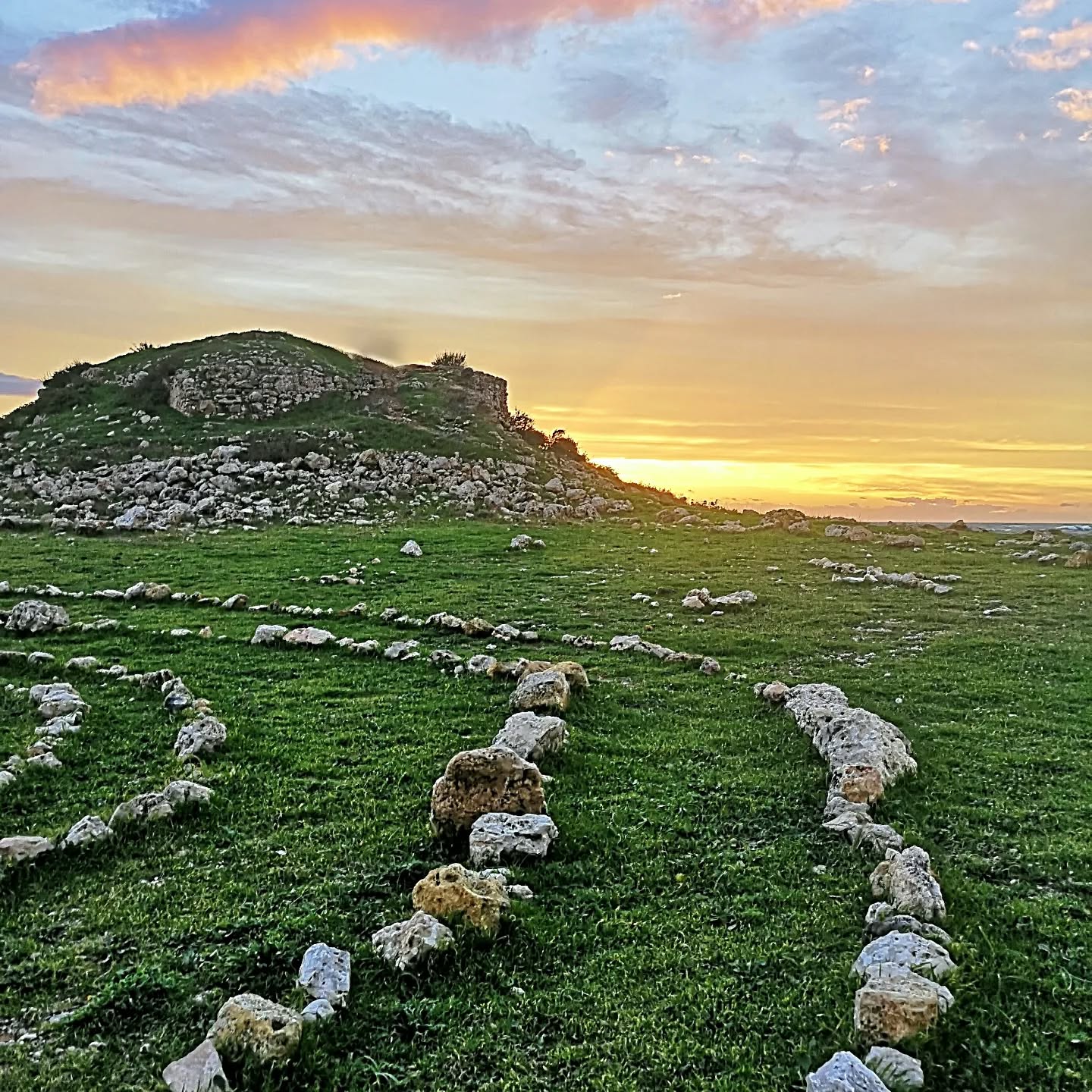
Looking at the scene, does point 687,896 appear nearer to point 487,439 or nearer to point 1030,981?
point 1030,981

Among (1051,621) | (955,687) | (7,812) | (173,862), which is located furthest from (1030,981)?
(1051,621)

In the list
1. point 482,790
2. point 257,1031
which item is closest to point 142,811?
point 482,790

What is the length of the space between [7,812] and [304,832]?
11.0 feet

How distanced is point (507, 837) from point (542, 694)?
15.0 ft

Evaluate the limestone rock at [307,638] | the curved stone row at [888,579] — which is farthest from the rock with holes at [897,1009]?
the curved stone row at [888,579]

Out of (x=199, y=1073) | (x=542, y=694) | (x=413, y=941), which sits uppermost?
(x=542, y=694)

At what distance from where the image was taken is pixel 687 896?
7750 millimetres

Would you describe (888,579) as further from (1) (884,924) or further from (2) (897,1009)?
(2) (897,1009)

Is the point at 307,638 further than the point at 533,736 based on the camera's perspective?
Yes

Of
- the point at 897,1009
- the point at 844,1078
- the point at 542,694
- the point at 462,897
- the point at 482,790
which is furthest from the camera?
the point at 542,694

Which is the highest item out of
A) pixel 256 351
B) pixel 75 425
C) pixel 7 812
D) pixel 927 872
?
pixel 256 351

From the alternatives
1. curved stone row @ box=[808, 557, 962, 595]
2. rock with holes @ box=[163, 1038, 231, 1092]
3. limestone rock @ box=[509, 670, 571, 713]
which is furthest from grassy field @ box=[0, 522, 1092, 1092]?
curved stone row @ box=[808, 557, 962, 595]

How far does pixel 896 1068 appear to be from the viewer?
211 inches

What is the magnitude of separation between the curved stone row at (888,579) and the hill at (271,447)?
15256 millimetres
